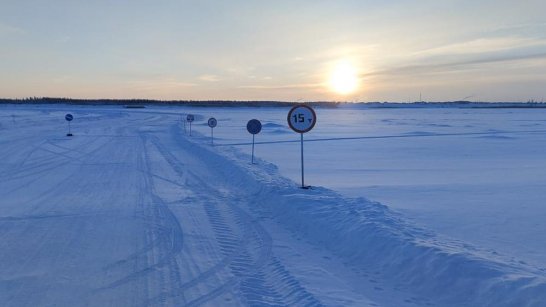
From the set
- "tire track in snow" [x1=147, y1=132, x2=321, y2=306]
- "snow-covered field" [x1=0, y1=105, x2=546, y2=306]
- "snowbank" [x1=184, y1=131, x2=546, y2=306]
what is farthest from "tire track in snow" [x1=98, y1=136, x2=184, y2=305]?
"snowbank" [x1=184, y1=131, x2=546, y2=306]

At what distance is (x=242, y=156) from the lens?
18.7 meters

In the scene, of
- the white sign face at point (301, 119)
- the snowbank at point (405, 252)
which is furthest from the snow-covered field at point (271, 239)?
the white sign face at point (301, 119)

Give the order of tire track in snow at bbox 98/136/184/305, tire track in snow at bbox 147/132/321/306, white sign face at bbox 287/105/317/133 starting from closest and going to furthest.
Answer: tire track in snow at bbox 147/132/321/306 → tire track in snow at bbox 98/136/184/305 → white sign face at bbox 287/105/317/133

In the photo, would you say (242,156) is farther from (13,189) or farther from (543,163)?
(543,163)

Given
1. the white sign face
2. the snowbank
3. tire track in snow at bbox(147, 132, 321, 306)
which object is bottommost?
tire track in snow at bbox(147, 132, 321, 306)

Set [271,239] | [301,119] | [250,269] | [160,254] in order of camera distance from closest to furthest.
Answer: [250,269] < [160,254] < [271,239] < [301,119]

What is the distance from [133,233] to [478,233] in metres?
5.45

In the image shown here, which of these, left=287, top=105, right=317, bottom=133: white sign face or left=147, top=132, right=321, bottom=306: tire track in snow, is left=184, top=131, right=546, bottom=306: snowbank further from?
left=287, top=105, right=317, bottom=133: white sign face

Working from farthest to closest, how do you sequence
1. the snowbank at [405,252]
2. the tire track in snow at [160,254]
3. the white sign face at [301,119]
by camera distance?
the white sign face at [301,119] → the tire track in snow at [160,254] → the snowbank at [405,252]

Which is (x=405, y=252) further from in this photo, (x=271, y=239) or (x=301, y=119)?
(x=301, y=119)

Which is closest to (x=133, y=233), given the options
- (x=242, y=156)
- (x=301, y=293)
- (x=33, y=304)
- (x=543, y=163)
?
(x=33, y=304)

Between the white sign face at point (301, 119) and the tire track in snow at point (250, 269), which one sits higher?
the white sign face at point (301, 119)

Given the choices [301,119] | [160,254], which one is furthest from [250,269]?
[301,119]

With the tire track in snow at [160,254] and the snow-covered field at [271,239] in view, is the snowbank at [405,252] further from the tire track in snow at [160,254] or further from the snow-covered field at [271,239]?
the tire track in snow at [160,254]
